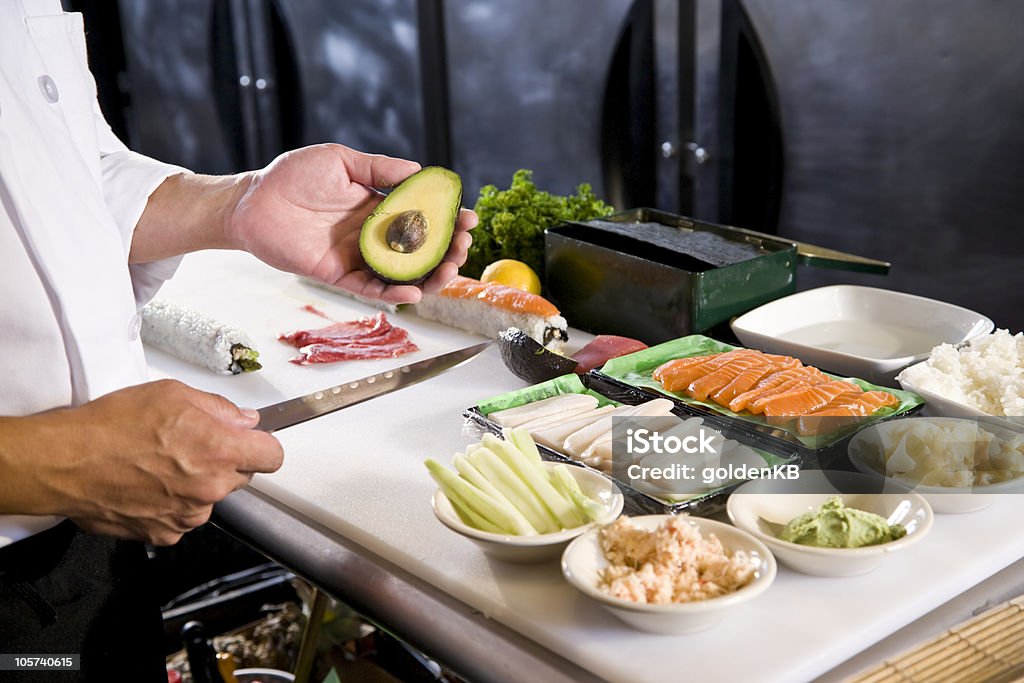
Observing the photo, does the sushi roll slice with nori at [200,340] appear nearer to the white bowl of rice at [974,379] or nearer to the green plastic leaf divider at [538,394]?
the green plastic leaf divider at [538,394]

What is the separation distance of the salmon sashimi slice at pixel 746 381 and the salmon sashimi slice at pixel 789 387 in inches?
1.1

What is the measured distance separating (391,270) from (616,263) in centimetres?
50

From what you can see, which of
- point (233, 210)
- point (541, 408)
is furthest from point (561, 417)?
point (233, 210)

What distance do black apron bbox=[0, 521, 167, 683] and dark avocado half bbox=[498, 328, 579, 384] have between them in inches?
24.5

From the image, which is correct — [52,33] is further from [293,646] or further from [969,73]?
[969,73]

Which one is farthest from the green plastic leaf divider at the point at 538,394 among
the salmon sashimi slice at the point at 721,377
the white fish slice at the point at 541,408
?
the salmon sashimi slice at the point at 721,377

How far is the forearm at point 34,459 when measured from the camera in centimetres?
96

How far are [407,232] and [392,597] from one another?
0.53 metres

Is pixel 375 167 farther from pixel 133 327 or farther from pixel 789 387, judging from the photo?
pixel 789 387

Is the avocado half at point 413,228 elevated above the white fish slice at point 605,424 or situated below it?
above

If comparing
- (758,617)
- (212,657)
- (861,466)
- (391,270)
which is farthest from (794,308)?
(212,657)

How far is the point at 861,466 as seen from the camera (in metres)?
1.23

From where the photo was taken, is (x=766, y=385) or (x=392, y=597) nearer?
(x=392, y=597)

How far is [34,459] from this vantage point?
38.1 inches
